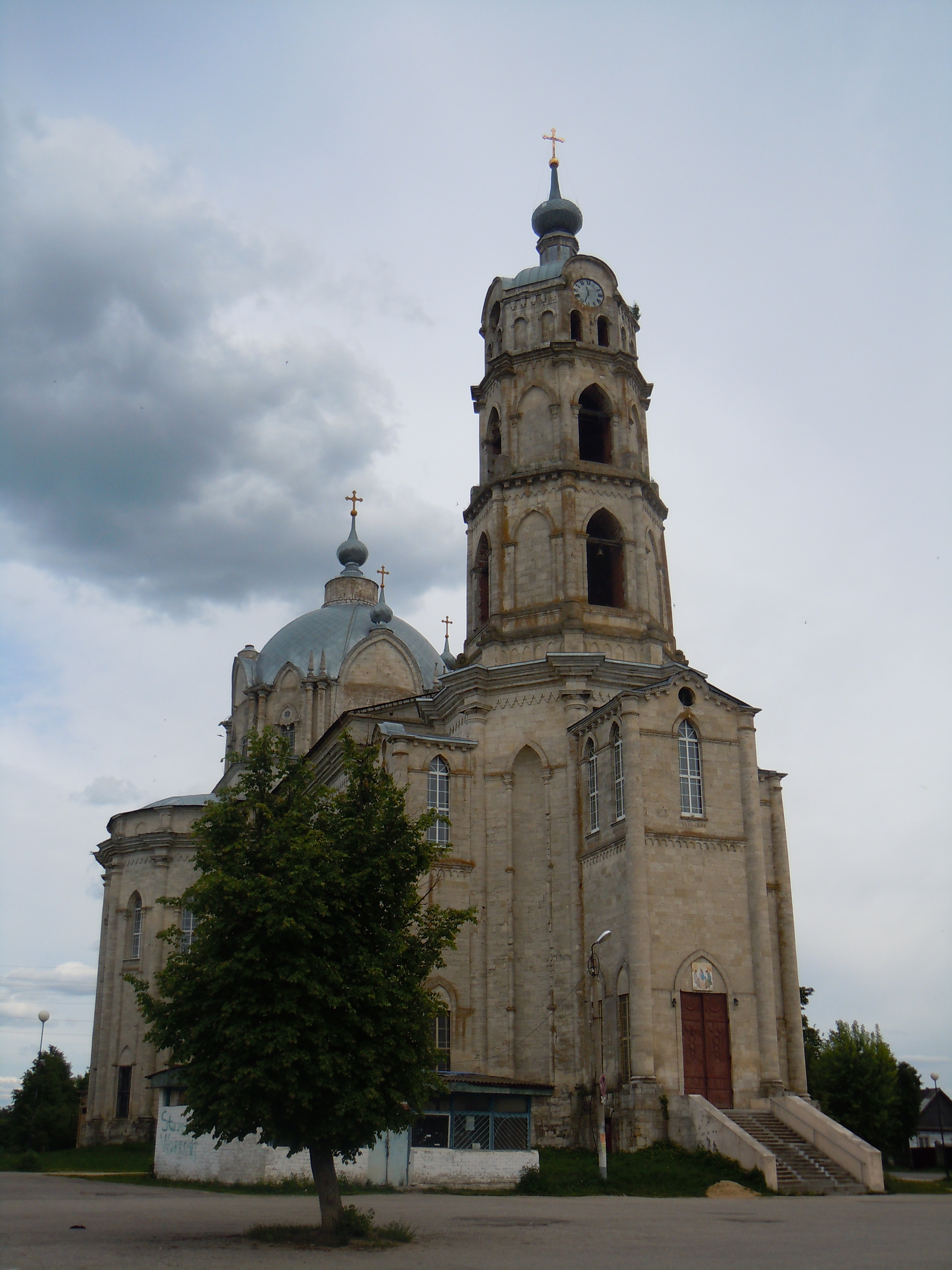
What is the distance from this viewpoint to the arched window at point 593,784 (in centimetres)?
3112

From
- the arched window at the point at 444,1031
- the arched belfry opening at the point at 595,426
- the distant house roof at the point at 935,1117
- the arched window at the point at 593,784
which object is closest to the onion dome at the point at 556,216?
the arched belfry opening at the point at 595,426

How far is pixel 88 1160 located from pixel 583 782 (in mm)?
23483

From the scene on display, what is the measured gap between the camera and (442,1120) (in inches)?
960

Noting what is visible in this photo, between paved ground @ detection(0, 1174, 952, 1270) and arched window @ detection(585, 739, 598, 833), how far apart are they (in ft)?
34.5

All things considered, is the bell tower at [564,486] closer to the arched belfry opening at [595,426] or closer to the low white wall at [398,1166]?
the arched belfry opening at [595,426]

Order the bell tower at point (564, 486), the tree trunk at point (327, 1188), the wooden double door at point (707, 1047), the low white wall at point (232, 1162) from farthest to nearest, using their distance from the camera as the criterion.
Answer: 1. the bell tower at point (564, 486)
2. the wooden double door at point (707, 1047)
3. the low white wall at point (232, 1162)
4. the tree trunk at point (327, 1188)

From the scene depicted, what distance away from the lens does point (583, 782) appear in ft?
105

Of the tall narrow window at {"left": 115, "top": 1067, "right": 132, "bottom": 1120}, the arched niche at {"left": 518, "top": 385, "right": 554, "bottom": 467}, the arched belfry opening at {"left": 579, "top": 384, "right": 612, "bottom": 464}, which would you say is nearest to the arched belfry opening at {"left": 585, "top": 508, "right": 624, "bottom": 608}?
the arched belfry opening at {"left": 579, "top": 384, "right": 612, "bottom": 464}

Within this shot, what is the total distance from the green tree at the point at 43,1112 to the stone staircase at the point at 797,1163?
3458cm

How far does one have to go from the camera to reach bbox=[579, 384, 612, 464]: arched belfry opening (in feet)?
123

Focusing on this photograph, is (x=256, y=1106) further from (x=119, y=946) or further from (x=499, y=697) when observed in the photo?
(x=119, y=946)

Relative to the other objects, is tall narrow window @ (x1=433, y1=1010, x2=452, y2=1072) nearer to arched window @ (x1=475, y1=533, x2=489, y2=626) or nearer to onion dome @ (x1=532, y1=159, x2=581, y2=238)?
arched window @ (x1=475, y1=533, x2=489, y2=626)

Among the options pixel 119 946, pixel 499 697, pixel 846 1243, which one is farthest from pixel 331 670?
pixel 846 1243

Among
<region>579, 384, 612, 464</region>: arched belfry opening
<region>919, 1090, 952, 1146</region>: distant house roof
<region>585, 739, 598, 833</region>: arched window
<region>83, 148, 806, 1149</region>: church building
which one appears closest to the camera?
<region>83, 148, 806, 1149</region>: church building
